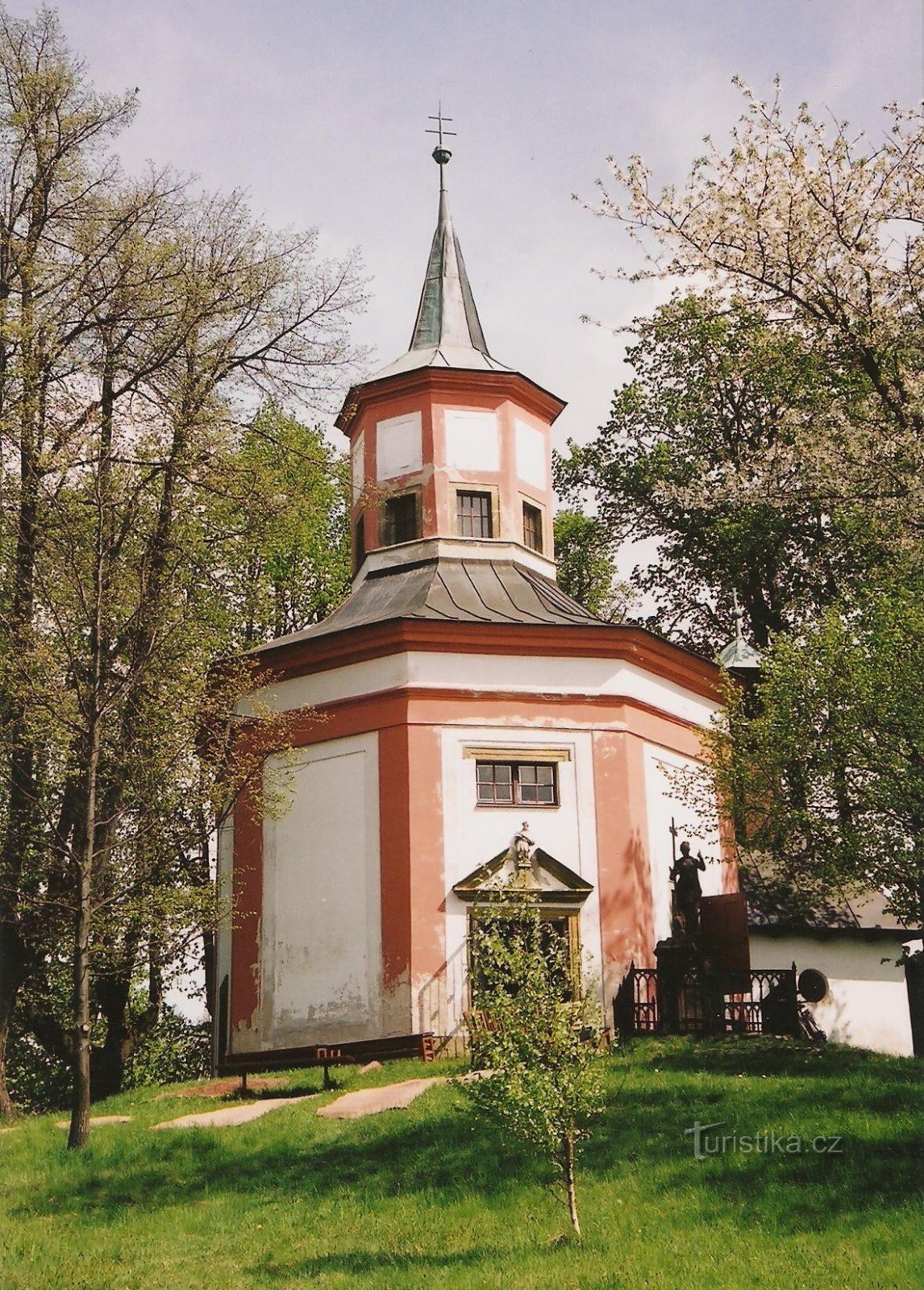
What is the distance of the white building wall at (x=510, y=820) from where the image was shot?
63.4 feet

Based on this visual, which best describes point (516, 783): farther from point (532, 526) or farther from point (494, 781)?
point (532, 526)

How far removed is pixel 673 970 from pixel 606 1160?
6621 millimetres

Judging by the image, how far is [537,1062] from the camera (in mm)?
11609

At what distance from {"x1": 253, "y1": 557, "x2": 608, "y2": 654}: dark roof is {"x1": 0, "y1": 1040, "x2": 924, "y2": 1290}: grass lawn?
7403mm

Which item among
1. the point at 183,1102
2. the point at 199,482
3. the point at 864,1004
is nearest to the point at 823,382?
the point at 864,1004

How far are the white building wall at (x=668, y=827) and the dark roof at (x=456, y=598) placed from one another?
8.00 feet

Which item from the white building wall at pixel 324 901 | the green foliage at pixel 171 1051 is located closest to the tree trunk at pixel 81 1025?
the white building wall at pixel 324 901

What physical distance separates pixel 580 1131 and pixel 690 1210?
1105 millimetres

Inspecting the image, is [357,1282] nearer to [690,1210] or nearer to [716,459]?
[690,1210]

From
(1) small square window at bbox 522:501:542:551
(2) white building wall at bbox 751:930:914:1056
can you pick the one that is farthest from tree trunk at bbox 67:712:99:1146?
(2) white building wall at bbox 751:930:914:1056

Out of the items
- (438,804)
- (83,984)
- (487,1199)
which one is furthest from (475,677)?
(487,1199)

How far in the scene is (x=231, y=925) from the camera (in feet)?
67.8

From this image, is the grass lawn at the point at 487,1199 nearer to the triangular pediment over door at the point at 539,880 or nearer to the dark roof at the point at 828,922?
the triangular pediment over door at the point at 539,880

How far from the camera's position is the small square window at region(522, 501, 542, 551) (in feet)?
78.1
